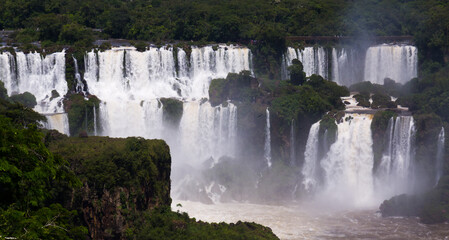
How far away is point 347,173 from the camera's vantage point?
1751 inches

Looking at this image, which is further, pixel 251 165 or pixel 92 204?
pixel 251 165

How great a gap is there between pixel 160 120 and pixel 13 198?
32.2 metres

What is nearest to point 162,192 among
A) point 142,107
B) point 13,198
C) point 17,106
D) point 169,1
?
point 17,106

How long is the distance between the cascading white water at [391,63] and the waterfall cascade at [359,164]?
13.6 metres

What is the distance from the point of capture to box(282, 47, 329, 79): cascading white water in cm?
5659

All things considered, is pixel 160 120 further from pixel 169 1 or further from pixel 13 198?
pixel 13 198

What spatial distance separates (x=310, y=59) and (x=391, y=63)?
6384 millimetres

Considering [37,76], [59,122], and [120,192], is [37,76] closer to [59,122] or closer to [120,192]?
[59,122]

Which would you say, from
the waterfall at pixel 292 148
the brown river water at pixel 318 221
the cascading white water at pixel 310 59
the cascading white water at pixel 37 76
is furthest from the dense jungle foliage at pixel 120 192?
the cascading white water at pixel 310 59

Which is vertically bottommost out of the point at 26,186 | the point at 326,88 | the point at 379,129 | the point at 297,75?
the point at 379,129

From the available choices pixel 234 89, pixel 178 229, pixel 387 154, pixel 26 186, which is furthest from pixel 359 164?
pixel 26 186

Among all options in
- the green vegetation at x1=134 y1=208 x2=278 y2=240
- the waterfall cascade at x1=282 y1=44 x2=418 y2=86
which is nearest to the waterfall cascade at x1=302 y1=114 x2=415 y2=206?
the waterfall cascade at x1=282 y1=44 x2=418 y2=86

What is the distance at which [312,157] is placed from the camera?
4531 centimetres

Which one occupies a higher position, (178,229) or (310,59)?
(310,59)
